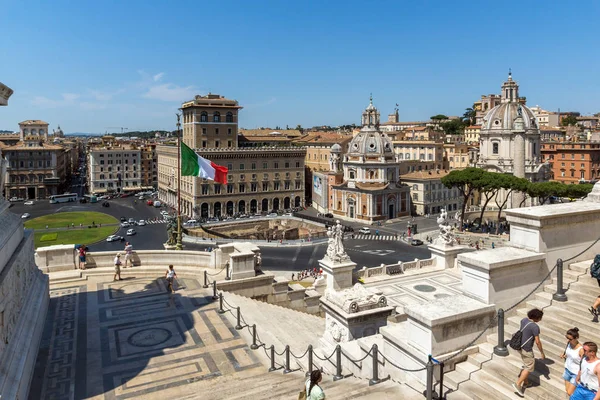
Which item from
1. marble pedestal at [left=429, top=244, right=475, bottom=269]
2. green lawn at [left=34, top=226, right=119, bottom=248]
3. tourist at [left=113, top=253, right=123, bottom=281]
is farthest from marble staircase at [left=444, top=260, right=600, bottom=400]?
green lawn at [left=34, top=226, right=119, bottom=248]

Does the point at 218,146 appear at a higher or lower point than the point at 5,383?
higher

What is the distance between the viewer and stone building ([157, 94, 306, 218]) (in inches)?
2752

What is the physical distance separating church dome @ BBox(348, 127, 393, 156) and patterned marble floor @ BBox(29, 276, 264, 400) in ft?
170

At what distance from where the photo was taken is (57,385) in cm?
972

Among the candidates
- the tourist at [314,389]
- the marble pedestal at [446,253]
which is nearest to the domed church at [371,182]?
the marble pedestal at [446,253]

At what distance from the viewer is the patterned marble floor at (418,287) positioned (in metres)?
17.5

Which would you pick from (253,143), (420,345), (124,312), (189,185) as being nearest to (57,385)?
(124,312)

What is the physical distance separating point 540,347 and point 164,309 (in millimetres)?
10368

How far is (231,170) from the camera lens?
7144cm

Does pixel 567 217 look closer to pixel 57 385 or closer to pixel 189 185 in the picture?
pixel 57 385

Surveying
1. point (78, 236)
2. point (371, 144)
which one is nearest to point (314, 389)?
point (78, 236)

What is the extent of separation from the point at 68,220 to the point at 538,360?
64715mm

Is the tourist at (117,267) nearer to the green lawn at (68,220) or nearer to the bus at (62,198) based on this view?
the green lawn at (68,220)

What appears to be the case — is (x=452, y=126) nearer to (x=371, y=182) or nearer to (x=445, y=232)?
(x=371, y=182)
